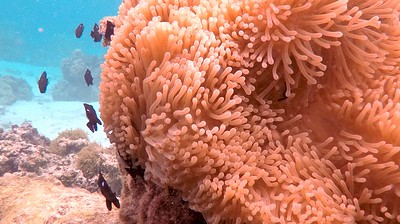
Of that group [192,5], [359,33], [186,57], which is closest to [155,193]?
[186,57]

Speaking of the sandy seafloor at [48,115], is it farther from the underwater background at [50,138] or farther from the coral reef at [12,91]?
the coral reef at [12,91]

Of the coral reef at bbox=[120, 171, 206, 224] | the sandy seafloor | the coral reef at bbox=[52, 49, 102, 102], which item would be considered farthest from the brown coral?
the coral reef at bbox=[52, 49, 102, 102]

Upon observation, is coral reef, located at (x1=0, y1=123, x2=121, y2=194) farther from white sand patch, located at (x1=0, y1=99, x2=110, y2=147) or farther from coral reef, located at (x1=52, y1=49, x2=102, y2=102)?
coral reef, located at (x1=52, y1=49, x2=102, y2=102)

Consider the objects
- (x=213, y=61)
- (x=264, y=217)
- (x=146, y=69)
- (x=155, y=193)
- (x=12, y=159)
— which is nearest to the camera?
(x=264, y=217)

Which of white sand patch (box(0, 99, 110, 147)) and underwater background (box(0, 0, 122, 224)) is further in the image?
white sand patch (box(0, 99, 110, 147))

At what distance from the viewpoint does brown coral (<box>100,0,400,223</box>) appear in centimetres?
154

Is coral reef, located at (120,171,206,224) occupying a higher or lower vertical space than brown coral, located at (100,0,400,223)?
lower

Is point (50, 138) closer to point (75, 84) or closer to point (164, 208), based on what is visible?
point (75, 84)

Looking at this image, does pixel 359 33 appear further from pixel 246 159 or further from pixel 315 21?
pixel 246 159

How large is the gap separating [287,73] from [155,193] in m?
0.87

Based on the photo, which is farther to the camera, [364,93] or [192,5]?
[192,5]

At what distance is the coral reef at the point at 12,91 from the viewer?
2270cm

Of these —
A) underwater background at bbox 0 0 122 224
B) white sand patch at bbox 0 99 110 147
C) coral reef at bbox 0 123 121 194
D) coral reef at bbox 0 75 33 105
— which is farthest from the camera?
coral reef at bbox 0 75 33 105

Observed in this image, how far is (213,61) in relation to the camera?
1.63 meters
